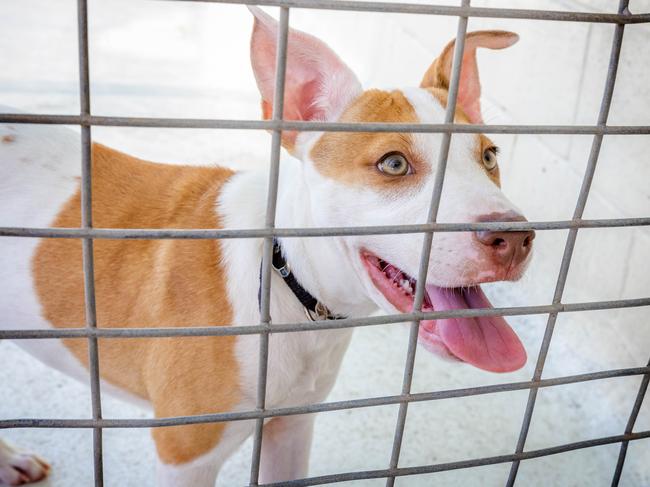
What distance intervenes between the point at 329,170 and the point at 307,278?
250mm

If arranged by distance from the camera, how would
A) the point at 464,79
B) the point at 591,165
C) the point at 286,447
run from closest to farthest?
1. the point at 591,165
2. the point at 464,79
3. the point at 286,447

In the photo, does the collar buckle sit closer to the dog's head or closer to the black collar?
the black collar

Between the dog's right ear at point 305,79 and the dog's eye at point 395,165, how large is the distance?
238 millimetres

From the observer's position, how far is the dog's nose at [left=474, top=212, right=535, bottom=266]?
1.37 metres

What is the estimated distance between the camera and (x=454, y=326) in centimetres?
153

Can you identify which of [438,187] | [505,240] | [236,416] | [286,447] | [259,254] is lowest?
[286,447]

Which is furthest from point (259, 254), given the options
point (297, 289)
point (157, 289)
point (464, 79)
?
point (464, 79)

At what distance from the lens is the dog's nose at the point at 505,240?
4.49 feet

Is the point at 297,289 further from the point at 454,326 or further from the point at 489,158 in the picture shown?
the point at 489,158

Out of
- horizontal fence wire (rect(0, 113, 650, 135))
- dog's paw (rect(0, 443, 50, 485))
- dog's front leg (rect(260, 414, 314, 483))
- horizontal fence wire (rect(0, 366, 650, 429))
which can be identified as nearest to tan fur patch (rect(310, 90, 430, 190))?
horizontal fence wire (rect(0, 113, 650, 135))

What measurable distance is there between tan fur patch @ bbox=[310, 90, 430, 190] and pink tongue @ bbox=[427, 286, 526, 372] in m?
0.25

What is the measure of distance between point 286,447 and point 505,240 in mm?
981

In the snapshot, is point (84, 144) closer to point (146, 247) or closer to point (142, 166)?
point (146, 247)

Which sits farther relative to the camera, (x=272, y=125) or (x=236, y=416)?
(x=236, y=416)
